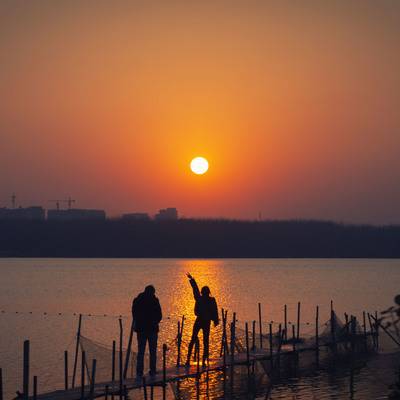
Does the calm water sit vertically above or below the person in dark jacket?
below

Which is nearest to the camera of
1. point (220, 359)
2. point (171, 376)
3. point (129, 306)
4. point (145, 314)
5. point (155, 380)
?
point (155, 380)

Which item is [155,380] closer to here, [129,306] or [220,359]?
[220,359]

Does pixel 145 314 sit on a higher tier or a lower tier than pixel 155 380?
higher

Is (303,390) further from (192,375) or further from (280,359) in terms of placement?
(192,375)

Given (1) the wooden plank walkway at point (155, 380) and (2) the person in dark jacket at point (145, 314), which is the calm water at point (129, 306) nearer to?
(1) the wooden plank walkway at point (155, 380)

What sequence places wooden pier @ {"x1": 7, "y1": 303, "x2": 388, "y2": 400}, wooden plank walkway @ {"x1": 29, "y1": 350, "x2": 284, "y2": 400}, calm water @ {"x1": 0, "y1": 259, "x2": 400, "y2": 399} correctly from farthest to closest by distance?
calm water @ {"x1": 0, "y1": 259, "x2": 400, "y2": 399} → wooden pier @ {"x1": 7, "y1": 303, "x2": 388, "y2": 400} → wooden plank walkway @ {"x1": 29, "y1": 350, "x2": 284, "y2": 400}

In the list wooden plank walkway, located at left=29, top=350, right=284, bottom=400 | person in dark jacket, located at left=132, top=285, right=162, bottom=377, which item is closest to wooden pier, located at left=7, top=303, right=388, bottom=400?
wooden plank walkway, located at left=29, top=350, right=284, bottom=400

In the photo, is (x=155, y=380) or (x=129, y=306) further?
(x=129, y=306)

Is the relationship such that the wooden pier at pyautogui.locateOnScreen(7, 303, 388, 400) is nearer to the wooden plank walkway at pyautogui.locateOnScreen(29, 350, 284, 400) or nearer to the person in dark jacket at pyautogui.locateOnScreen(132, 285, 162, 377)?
the wooden plank walkway at pyautogui.locateOnScreen(29, 350, 284, 400)

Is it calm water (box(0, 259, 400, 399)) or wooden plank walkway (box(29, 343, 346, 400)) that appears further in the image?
calm water (box(0, 259, 400, 399))

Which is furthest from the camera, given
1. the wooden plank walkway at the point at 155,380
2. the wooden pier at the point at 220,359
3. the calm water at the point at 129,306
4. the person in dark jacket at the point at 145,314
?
the calm water at the point at 129,306

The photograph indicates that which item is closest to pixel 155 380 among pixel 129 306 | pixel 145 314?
pixel 145 314

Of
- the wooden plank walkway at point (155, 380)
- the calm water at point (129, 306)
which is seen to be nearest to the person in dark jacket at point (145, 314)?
the wooden plank walkway at point (155, 380)

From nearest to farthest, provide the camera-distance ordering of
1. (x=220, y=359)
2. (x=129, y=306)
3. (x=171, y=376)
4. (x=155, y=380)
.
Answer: (x=155, y=380) < (x=171, y=376) < (x=220, y=359) < (x=129, y=306)
